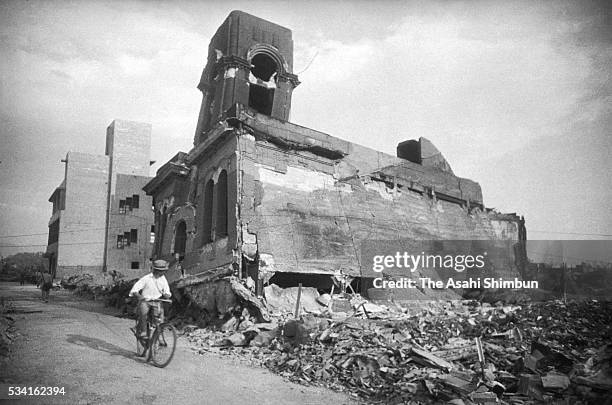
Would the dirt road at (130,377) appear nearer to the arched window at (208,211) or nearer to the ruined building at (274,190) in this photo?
the ruined building at (274,190)

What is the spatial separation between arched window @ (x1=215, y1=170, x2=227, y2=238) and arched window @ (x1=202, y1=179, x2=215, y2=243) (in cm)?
66

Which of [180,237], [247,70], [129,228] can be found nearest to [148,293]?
[180,237]

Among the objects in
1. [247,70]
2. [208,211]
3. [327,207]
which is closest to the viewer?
[327,207]

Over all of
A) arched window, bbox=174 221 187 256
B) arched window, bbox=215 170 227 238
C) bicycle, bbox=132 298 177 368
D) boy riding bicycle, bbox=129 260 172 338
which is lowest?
bicycle, bbox=132 298 177 368

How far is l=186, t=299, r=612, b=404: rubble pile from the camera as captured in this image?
5.66 metres

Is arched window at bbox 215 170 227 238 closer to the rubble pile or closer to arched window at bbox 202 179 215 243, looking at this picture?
arched window at bbox 202 179 215 243

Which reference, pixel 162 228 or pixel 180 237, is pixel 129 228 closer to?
pixel 162 228

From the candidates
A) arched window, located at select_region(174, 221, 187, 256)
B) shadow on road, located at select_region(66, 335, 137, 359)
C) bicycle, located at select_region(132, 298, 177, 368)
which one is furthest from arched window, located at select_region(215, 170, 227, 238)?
bicycle, located at select_region(132, 298, 177, 368)

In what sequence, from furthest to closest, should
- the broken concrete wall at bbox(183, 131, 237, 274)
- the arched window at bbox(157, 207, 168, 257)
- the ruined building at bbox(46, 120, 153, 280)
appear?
the ruined building at bbox(46, 120, 153, 280) < the arched window at bbox(157, 207, 168, 257) < the broken concrete wall at bbox(183, 131, 237, 274)

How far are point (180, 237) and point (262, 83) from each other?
6.66 metres

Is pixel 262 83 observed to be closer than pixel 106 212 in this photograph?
Yes

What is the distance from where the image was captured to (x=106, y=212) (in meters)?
37.7

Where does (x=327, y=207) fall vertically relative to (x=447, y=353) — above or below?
above

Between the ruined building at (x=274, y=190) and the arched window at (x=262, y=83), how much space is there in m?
0.05
